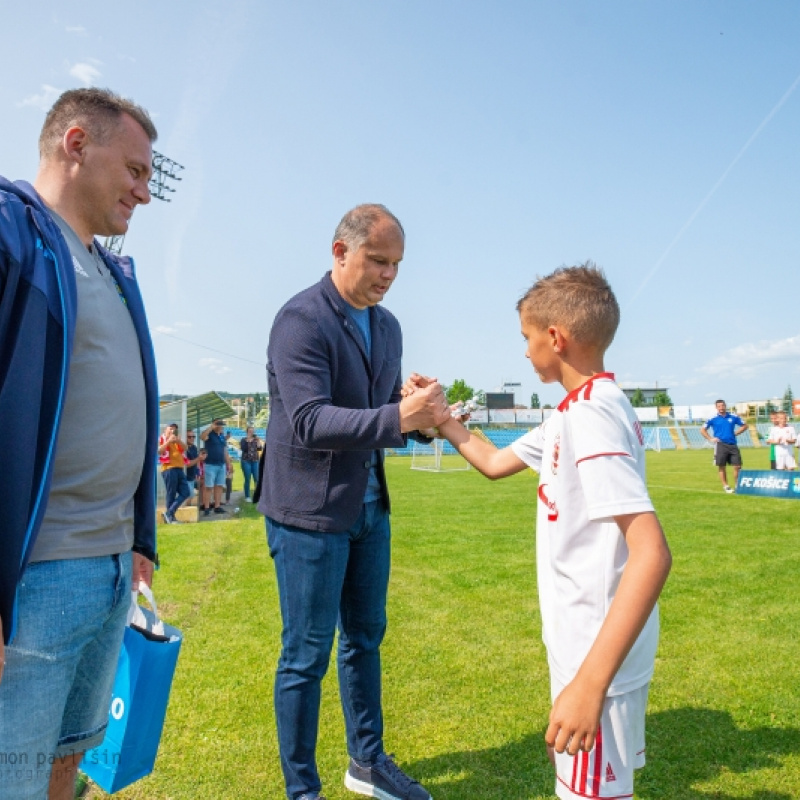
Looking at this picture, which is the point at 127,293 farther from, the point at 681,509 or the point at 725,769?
the point at 681,509

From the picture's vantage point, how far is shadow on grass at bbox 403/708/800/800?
3.14 metres

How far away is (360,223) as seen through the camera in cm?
278

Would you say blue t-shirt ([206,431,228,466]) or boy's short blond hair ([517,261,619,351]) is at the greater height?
boy's short blond hair ([517,261,619,351])

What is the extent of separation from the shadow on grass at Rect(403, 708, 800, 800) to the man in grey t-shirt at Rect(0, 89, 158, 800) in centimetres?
188

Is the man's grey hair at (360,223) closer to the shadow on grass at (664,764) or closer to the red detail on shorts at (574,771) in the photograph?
the red detail on shorts at (574,771)

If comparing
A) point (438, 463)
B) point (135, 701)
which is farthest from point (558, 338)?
point (438, 463)

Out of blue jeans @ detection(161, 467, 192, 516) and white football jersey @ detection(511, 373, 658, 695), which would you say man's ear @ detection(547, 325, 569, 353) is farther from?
blue jeans @ detection(161, 467, 192, 516)

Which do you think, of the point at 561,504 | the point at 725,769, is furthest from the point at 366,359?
the point at 725,769

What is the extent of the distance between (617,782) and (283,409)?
1.75m

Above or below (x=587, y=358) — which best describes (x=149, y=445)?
below

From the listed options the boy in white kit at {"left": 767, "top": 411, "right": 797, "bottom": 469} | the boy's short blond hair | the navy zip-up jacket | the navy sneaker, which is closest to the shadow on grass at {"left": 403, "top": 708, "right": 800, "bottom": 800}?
the navy sneaker

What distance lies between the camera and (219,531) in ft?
40.4

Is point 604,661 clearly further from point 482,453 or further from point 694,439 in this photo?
point 694,439

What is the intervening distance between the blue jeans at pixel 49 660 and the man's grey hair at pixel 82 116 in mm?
1204
